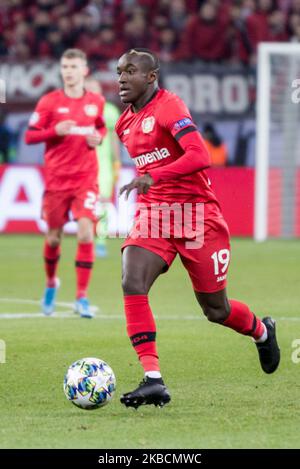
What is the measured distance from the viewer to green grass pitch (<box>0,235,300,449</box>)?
566 centimetres

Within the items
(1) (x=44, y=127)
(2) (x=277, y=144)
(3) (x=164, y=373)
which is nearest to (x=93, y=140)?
(1) (x=44, y=127)

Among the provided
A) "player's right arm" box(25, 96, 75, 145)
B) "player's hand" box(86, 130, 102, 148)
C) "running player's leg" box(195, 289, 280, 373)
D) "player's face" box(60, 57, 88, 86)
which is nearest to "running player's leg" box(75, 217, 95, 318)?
"player's hand" box(86, 130, 102, 148)

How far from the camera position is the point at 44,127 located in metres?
10.7

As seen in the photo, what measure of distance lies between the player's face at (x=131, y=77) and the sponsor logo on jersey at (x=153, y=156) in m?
0.34

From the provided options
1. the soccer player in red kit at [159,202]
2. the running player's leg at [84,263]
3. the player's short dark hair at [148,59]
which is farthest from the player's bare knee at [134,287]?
the running player's leg at [84,263]

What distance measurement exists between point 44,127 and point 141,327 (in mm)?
→ 4565

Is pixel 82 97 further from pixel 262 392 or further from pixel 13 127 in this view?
pixel 13 127

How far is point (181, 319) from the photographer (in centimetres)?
1038

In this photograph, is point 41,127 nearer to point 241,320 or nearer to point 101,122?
point 101,122

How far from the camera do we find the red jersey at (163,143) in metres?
6.61

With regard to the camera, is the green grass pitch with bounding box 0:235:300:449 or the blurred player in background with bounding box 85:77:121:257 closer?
the green grass pitch with bounding box 0:235:300:449

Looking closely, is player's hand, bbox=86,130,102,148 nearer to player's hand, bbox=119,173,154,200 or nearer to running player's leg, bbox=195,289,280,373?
running player's leg, bbox=195,289,280,373

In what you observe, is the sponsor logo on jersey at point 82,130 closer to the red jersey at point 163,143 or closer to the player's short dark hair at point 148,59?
the red jersey at point 163,143

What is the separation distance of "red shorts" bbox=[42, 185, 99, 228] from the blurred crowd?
9715 millimetres
